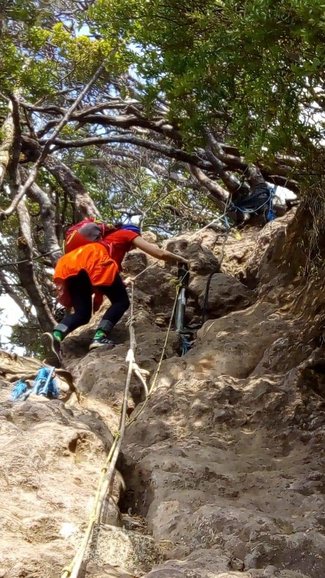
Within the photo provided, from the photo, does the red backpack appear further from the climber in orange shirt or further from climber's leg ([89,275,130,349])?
climber's leg ([89,275,130,349])

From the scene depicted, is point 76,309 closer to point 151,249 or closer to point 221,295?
point 151,249

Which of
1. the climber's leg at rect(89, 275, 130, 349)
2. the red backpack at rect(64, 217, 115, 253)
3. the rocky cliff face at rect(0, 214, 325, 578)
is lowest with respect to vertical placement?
the rocky cliff face at rect(0, 214, 325, 578)

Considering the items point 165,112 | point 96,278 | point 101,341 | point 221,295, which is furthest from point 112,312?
point 165,112

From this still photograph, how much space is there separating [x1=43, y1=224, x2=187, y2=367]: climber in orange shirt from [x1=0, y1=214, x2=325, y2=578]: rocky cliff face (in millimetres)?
265

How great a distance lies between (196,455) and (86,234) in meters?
2.61

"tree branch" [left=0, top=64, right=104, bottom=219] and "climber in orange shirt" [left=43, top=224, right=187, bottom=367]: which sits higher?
"tree branch" [left=0, top=64, right=104, bottom=219]

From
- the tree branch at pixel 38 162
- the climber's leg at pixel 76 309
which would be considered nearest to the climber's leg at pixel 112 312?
the climber's leg at pixel 76 309

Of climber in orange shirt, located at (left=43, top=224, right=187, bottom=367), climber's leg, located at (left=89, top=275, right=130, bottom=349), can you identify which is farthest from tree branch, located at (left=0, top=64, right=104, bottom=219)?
climber's leg, located at (left=89, top=275, right=130, bottom=349)

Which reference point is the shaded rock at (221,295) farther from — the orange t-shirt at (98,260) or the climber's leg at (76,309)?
the climber's leg at (76,309)

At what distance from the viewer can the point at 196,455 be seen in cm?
349

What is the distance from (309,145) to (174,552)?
8.43ft

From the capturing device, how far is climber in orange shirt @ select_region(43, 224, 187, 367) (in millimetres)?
5433

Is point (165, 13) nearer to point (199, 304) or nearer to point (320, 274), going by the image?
point (320, 274)

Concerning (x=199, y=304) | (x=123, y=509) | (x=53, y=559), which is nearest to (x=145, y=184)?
(x=199, y=304)
